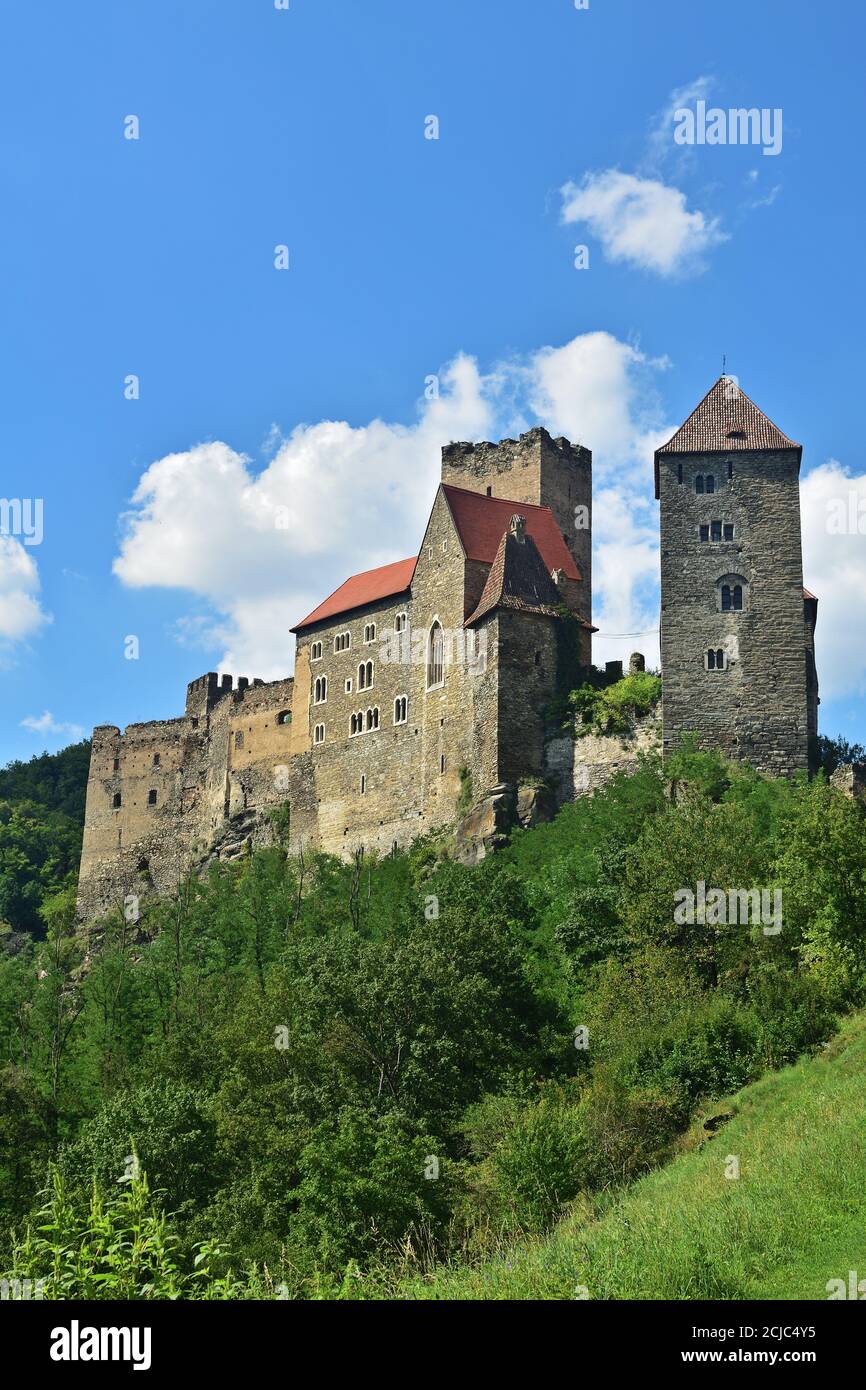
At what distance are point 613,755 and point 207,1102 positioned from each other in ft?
66.6

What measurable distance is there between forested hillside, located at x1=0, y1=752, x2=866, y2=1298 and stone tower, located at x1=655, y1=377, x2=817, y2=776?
5.88 ft

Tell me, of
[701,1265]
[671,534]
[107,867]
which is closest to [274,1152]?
[701,1265]

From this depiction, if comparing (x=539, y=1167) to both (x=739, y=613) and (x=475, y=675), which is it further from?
(x=475, y=675)

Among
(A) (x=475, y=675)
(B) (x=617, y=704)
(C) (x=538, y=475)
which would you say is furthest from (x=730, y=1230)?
(C) (x=538, y=475)

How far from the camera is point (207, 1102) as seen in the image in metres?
38.3

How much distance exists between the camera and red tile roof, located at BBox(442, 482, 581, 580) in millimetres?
59566

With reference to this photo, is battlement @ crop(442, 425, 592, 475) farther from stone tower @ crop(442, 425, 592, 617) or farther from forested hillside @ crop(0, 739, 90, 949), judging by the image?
forested hillside @ crop(0, 739, 90, 949)

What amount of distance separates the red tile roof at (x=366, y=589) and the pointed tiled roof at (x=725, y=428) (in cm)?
1566

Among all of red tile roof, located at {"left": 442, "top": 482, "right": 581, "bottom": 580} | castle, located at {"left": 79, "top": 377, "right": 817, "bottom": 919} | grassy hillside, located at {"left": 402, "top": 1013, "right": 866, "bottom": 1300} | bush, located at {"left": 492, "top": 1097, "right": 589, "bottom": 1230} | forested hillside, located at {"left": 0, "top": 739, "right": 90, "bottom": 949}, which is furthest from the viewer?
forested hillside, located at {"left": 0, "top": 739, "right": 90, "bottom": 949}

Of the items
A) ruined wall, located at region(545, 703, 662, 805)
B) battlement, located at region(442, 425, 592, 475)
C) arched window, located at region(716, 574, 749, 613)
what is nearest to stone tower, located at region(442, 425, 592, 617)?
battlement, located at region(442, 425, 592, 475)

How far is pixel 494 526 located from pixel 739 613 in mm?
13269

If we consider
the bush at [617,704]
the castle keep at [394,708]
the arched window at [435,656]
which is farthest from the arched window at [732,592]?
the arched window at [435,656]
